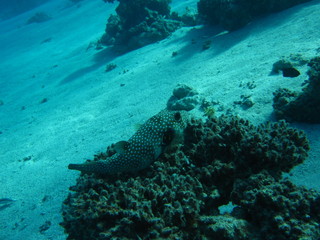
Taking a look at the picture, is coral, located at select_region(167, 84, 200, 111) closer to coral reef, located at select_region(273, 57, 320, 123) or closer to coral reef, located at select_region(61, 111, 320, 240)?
coral reef, located at select_region(273, 57, 320, 123)

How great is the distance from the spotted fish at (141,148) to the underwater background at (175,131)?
18 millimetres

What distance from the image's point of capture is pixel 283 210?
2.57 metres

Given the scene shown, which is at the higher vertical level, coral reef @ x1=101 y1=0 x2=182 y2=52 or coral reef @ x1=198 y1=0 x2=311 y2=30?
coral reef @ x1=101 y1=0 x2=182 y2=52

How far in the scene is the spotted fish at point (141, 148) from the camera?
3584 mm

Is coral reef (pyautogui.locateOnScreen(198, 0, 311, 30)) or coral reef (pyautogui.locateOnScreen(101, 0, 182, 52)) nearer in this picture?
coral reef (pyautogui.locateOnScreen(198, 0, 311, 30))

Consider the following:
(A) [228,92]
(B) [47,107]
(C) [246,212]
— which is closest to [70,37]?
(B) [47,107]

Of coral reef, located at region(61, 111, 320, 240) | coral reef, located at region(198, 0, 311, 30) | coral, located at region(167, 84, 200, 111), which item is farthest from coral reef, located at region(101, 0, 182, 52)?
coral reef, located at region(61, 111, 320, 240)

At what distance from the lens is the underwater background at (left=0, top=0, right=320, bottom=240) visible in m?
2.86

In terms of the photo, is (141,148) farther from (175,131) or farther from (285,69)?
(285,69)

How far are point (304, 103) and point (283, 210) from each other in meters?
3.53

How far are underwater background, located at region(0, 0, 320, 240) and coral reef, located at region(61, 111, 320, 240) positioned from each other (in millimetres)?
16

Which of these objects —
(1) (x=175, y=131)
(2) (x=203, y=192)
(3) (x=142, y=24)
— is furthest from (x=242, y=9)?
(2) (x=203, y=192)

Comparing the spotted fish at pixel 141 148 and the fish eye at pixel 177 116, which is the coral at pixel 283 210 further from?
the fish eye at pixel 177 116

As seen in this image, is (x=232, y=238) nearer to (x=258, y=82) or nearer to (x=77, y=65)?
(x=258, y=82)
